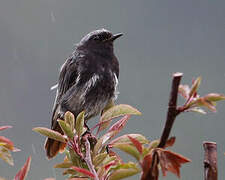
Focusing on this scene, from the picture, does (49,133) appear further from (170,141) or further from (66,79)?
(66,79)

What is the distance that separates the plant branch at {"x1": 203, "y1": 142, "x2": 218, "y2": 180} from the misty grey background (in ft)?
99.9

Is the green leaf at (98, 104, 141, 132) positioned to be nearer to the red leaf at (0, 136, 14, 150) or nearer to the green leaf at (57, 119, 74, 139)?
the green leaf at (57, 119, 74, 139)

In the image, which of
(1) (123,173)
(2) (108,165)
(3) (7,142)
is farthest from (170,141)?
(3) (7,142)

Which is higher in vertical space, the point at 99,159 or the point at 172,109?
the point at 172,109

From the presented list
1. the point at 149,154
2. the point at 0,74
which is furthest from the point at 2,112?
the point at 149,154

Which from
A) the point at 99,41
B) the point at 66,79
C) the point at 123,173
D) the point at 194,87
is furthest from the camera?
the point at 99,41

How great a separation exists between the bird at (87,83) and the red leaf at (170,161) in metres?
2.46

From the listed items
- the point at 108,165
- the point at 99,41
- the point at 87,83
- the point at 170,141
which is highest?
the point at 99,41

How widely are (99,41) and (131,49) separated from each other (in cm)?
4860

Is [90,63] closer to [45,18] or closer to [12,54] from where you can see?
[12,54]

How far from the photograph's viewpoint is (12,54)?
181 ft

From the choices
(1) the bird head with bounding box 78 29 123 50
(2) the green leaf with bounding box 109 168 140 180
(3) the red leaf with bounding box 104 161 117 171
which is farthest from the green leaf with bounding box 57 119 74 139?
(1) the bird head with bounding box 78 29 123 50

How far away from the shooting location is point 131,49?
52094 millimetres

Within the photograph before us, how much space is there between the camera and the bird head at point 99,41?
12.0 ft
